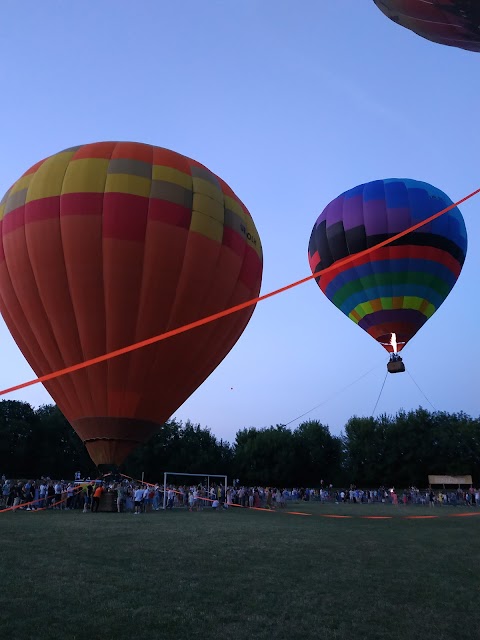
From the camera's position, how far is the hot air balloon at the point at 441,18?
7328 mm

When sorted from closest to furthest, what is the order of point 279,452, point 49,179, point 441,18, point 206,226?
point 441,18 → point 49,179 → point 206,226 → point 279,452

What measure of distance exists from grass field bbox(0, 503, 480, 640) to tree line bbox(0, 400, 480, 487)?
44314mm

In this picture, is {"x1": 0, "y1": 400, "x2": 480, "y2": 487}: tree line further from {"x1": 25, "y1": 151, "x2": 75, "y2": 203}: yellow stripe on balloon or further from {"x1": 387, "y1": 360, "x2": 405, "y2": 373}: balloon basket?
{"x1": 25, "y1": 151, "x2": 75, "y2": 203}: yellow stripe on balloon

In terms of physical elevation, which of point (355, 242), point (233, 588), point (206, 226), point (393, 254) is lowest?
point (233, 588)

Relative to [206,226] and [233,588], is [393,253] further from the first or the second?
[233,588]

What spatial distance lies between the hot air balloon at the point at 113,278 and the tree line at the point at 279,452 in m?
39.5

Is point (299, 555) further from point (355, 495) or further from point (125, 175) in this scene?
point (355, 495)

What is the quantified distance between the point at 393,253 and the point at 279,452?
38.0 meters

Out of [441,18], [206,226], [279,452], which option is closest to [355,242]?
[206,226]

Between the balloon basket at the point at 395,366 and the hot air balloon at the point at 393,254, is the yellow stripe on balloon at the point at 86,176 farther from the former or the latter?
the balloon basket at the point at 395,366

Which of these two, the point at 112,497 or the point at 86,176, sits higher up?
the point at 86,176

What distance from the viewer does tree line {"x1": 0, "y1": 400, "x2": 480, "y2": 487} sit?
5266 centimetres

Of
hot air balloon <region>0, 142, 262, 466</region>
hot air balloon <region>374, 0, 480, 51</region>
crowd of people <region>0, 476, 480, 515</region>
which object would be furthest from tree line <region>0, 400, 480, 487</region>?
hot air balloon <region>374, 0, 480, 51</region>

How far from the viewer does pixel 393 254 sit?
21.0 meters
